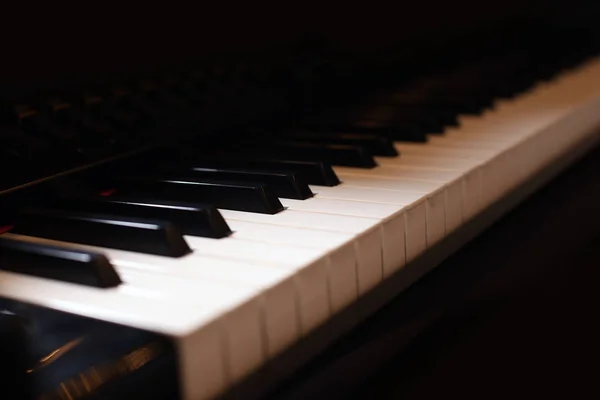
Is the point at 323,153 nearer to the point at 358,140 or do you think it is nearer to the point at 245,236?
the point at 358,140

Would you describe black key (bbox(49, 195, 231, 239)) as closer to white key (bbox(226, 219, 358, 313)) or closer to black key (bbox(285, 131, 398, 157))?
white key (bbox(226, 219, 358, 313))

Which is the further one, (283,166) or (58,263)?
(283,166)

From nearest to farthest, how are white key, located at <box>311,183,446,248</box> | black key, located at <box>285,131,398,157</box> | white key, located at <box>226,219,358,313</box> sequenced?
1. white key, located at <box>226,219,358,313</box>
2. white key, located at <box>311,183,446,248</box>
3. black key, located at <box>285,131,398,157</box>

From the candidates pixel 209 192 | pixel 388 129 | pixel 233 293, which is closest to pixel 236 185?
pixel 209 192

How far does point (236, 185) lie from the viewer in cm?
76

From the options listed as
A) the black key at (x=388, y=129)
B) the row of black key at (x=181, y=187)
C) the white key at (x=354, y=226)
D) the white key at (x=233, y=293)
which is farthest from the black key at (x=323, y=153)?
the white key at (x=233, y=293)

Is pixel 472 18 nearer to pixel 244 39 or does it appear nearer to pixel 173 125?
pixel 244 39

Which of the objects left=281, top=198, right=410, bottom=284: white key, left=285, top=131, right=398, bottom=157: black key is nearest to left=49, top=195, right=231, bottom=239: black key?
left=281, top=198, right=410, bottom=284: white key

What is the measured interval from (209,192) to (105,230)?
15 centimetres

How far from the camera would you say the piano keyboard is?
1.68 ft

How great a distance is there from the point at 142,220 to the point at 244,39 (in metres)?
0.62

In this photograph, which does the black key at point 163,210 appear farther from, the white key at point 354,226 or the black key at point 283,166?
the black key at point 283,166

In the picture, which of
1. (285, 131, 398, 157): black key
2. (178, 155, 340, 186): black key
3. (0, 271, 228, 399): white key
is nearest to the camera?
(0, 271, 228, 399): white key

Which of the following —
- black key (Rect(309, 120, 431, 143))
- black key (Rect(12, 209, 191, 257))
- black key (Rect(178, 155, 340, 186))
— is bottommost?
black key (Rect(309, 120, 431, 143))
